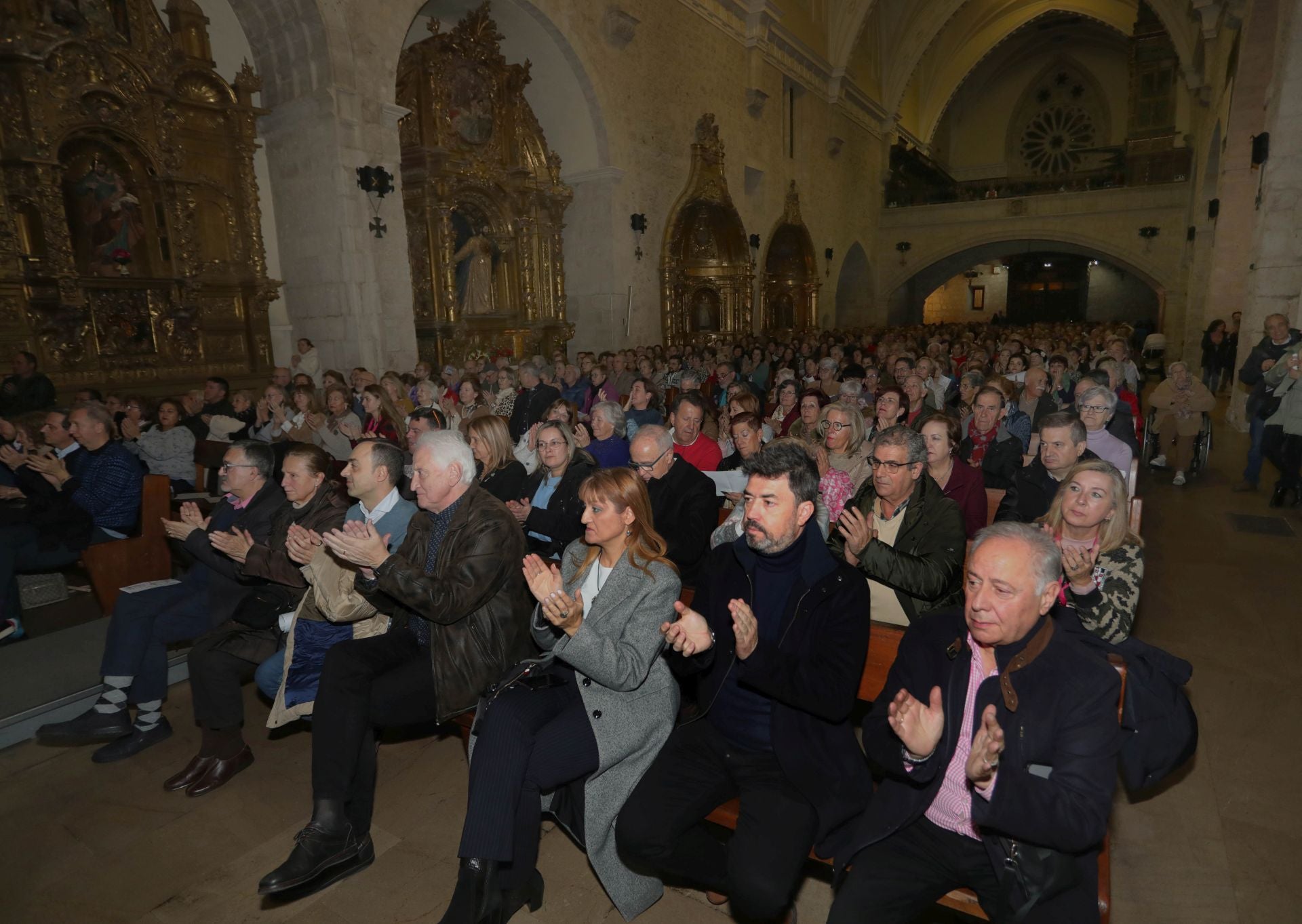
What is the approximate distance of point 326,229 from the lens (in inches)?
395

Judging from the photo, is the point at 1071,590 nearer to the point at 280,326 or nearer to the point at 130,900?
the point at 130,900

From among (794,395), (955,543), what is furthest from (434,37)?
(955,543)

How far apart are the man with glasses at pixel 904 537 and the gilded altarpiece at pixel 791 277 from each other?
18.1 metres

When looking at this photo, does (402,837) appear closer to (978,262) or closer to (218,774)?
(218,774)

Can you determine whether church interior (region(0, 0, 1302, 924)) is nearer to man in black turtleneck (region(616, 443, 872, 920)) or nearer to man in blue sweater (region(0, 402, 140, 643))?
man in blue sweater (region(0, 402, 140, 643))

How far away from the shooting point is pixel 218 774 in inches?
124

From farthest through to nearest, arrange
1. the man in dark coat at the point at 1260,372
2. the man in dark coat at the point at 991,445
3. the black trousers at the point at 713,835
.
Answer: the man in dark coat at the point at 1260,372 < the man in dark coat at the point at 991,445 < the black trousers at the point at 713,835

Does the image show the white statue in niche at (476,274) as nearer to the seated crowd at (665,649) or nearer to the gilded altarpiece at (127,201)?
the gilded altarpiece at (127,201)

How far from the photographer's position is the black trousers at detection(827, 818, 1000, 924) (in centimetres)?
196

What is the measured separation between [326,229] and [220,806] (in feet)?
28.7

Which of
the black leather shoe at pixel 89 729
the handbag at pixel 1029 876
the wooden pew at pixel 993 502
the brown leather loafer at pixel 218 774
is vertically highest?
the wooden pew at pixel 993 502

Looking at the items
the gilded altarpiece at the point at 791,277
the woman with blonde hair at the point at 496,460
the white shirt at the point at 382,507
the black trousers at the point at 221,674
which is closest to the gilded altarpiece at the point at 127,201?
the woman with blonde hair at the point at 496,460

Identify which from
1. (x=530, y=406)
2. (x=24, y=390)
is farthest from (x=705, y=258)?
(x=24, y=390)

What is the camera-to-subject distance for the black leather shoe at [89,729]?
3.35 metres
